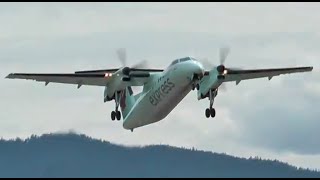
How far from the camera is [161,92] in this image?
5647 cm

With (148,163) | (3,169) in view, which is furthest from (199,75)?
(3,169)

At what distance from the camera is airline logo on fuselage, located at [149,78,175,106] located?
55.7 meters

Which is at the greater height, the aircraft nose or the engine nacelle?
the engine nacelle

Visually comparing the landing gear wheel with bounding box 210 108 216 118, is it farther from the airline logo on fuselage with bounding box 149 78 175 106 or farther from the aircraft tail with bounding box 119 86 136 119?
the aircraft tail with bounding box 119 86 136 119

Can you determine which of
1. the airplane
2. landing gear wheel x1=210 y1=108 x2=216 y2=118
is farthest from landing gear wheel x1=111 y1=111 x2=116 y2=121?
landing gear wheel x1=210 y1=108 x2=216 y2=118

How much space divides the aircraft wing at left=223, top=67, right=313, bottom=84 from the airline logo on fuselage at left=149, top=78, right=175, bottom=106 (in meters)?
5.26

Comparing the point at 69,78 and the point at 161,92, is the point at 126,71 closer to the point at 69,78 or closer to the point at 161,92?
the point at 69,78

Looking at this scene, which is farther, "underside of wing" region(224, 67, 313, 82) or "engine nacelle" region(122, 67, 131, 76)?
"engine nacelle" region(122, 67, 131, 76)

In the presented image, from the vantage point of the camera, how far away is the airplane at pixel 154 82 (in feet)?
181

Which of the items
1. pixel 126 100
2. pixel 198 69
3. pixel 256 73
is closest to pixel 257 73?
pixel 256 73

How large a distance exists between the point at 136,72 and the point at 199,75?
7.56 meters

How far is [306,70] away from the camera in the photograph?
197 feet

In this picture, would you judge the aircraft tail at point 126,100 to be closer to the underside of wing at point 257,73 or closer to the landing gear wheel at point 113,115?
the landing gear wheel at point 113,115

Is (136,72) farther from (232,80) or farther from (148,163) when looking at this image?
(148,163)
